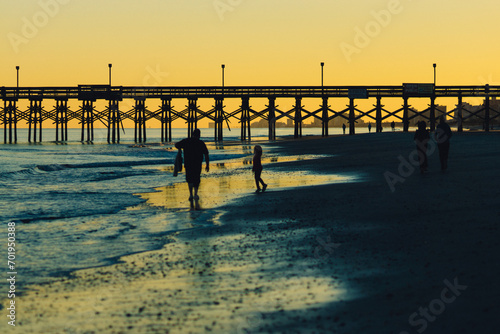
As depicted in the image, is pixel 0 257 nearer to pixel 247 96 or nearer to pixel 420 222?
pixel 420 222

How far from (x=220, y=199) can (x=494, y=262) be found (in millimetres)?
9259

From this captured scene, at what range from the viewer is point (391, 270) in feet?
22.4

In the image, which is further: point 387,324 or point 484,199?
point 484,199

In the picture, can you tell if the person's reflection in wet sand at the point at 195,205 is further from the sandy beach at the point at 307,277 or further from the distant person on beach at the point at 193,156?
the sandy beach at the point at 307,277

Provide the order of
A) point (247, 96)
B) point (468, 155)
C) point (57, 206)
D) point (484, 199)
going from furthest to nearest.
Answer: point (247, 96), point (468, 155), point (57, 206), point (484, 199)

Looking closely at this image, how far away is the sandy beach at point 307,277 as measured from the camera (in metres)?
5.31

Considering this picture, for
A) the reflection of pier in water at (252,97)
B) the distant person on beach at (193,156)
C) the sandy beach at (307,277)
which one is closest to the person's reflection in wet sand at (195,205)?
the distant person on beach at (193,156)

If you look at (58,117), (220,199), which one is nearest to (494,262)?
(220,199)

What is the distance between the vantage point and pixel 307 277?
6.82 metres

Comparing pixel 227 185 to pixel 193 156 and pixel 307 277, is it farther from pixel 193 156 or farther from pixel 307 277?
pixel 307 277

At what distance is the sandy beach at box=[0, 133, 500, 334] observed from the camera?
17.4 feet

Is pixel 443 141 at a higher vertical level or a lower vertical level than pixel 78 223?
higher

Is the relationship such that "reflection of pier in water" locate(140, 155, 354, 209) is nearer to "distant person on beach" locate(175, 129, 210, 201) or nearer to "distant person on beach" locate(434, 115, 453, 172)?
"distant person on beach" locate(175, 129, 210, 201)

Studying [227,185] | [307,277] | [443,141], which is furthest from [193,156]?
[443,141]
